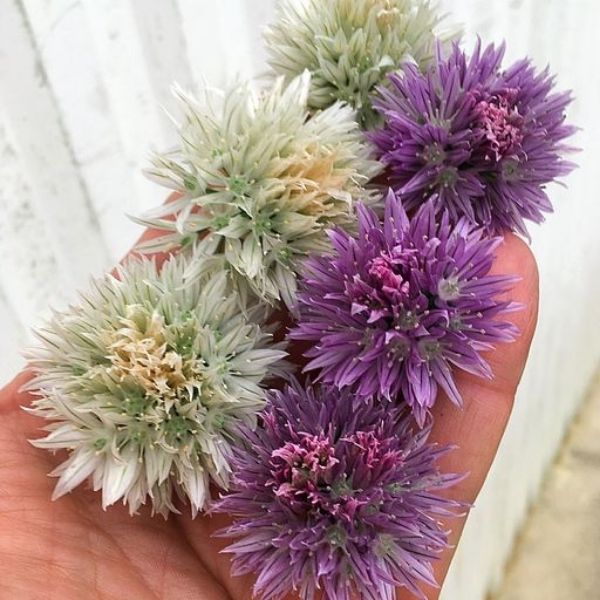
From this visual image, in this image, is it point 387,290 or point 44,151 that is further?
point 44,151

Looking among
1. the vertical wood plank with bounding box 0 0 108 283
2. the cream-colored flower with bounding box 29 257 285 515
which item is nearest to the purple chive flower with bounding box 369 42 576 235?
the cream-colored flower with bounding box 29 257 285 515

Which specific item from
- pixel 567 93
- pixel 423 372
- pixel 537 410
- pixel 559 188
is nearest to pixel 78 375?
pixel 423 372

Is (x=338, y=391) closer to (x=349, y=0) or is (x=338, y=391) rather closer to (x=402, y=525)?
(x=402, y=525)

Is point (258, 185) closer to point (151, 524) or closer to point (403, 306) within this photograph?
point (403, 306)

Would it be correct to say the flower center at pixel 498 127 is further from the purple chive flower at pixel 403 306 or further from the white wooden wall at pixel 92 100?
the white wooden wall at pixel 92 100

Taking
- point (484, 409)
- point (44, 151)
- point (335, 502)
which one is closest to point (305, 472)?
point (335, 502)
